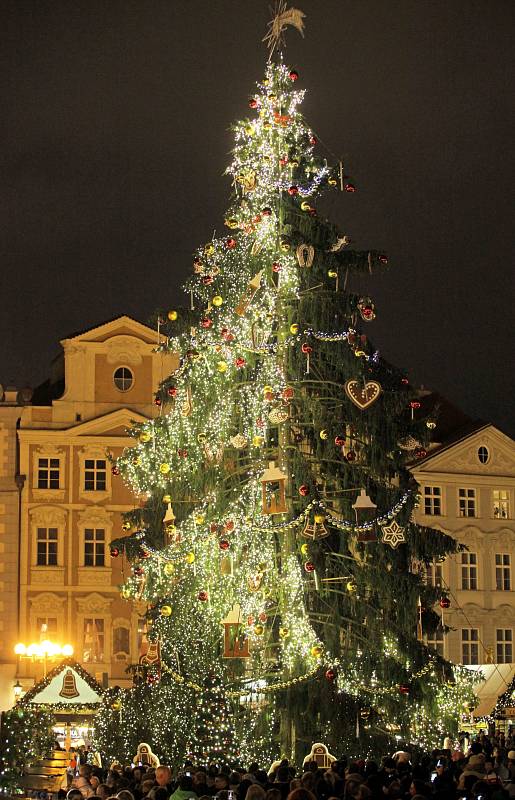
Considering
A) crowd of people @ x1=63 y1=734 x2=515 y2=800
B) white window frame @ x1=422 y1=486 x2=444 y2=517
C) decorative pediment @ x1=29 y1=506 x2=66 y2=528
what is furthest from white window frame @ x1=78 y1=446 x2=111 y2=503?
crowd of people @ x1=63 y1=734 x2=515 y2=800

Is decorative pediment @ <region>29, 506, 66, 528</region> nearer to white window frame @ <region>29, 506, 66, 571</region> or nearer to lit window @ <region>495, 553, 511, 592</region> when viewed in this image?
white window frame @ <region>29, 506, 66, 571</region>

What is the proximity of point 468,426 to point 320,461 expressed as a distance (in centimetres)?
2804

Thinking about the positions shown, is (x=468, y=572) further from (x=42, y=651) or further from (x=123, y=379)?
(x=42, y=651)

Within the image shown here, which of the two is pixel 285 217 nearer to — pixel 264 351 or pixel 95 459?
pixel 264 351

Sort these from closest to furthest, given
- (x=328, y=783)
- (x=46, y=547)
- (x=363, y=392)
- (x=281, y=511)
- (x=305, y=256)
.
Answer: (x=328, y=783), (x=281, y=511), (x=363, y=392), (x=305, y=256), (x=46, y=547)

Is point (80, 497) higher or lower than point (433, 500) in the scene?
lower

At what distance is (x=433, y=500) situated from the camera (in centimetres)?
4966

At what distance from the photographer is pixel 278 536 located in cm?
2309

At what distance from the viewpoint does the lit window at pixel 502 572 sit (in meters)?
50.2

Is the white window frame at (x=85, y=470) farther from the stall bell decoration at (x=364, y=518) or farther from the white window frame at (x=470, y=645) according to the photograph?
the stall bell decoration at (x=364, y=518)

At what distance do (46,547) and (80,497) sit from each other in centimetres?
178

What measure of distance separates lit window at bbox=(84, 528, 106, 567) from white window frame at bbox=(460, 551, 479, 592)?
39.0 feet

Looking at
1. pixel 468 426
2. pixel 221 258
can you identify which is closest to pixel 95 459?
pixel 468 426

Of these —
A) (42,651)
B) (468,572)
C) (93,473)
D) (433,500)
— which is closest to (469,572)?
(468,572)
